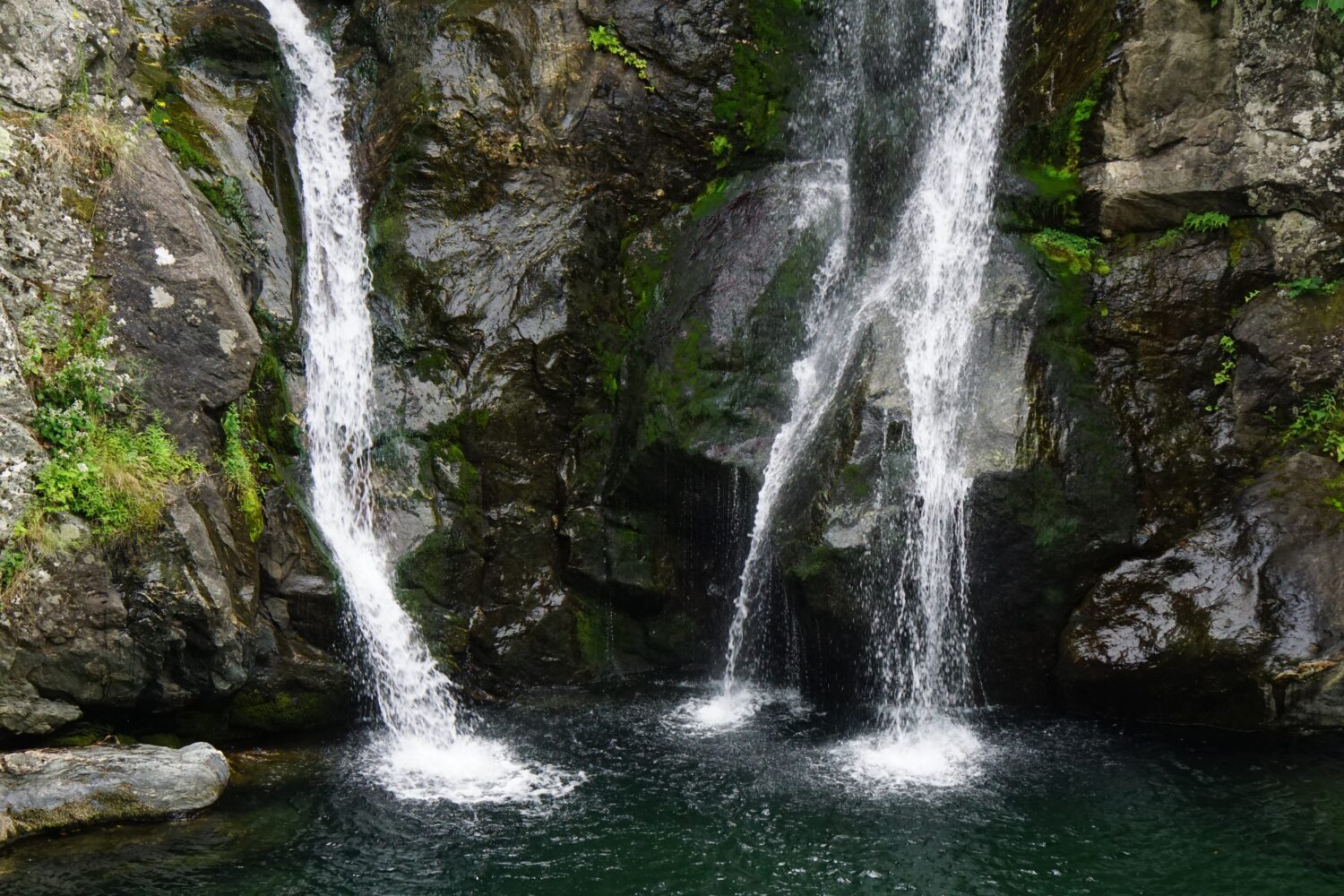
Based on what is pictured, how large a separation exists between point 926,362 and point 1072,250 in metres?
1.77

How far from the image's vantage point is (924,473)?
862 cm

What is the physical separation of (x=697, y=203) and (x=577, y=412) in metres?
2.79

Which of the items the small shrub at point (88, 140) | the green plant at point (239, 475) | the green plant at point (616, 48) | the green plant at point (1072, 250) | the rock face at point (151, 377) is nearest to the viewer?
the rock face at point (151, 377)

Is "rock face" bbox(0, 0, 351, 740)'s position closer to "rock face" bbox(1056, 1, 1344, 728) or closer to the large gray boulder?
"rock face" bbox(1056, 1, 1344, 728)

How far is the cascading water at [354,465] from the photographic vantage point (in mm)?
8117

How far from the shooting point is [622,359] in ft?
34.9

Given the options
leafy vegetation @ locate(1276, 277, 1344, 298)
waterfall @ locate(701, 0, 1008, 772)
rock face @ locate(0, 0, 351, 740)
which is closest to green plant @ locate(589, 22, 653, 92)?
waterfall @ locate(701, 0, 1008, 772)

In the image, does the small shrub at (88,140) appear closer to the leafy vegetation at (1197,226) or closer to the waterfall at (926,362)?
the waterfall at (926,362)

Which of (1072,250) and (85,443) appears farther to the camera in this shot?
(1072,250)

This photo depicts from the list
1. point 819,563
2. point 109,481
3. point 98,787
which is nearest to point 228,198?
point 109,481

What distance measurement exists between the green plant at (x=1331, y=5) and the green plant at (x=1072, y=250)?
2540mm

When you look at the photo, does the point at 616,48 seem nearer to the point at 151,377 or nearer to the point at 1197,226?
the point at 151,377

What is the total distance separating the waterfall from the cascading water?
2.43 meters

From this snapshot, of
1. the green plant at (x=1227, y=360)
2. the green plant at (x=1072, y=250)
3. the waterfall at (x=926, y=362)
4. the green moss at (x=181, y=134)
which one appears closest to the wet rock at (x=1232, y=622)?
the green plant at (x=1227, y=360)
